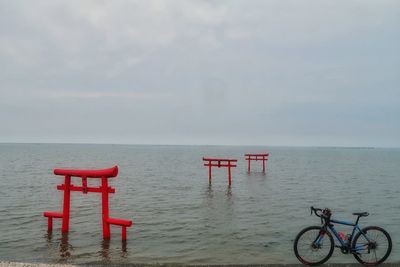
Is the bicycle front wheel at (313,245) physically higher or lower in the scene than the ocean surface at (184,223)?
higher

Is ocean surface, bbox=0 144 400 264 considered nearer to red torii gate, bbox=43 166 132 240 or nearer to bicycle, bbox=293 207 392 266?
red torii gate, bbox=43 166 132 240

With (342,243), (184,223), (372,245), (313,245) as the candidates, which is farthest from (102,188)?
(372,245)

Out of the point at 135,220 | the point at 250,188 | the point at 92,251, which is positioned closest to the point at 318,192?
the point at 250,188

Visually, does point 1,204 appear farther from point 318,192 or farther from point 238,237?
point 318,192

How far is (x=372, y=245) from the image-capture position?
380 inches

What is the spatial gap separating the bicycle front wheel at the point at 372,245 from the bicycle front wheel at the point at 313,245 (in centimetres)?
68

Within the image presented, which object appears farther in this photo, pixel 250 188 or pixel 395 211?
pixel 250 188

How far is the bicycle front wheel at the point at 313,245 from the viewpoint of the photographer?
9695mm

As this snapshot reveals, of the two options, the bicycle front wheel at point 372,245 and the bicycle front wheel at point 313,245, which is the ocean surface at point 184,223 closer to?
the bicycle front wheel at point 372,245

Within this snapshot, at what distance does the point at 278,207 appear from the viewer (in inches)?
962

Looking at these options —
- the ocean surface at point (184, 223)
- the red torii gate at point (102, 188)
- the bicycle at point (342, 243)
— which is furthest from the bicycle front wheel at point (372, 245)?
the red torii gate at point (102, 188)

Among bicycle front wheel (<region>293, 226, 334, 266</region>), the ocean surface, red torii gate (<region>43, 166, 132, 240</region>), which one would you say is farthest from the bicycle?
red torii gate (<region>43, 166, 132, 240</region>)

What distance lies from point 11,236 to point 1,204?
10396 millimetres

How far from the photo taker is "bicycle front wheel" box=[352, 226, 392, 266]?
31.8ft
